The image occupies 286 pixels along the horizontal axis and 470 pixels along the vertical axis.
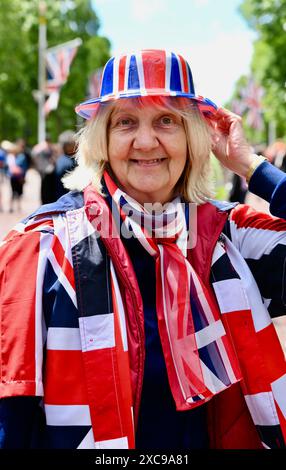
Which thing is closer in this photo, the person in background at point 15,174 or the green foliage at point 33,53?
the person in background at point 15,174

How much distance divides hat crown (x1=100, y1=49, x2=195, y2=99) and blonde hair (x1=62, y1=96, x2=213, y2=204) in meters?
0.04

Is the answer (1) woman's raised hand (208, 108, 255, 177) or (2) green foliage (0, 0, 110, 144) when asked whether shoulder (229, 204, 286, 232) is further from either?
(2) green foliage (0, 0, 110, 144)

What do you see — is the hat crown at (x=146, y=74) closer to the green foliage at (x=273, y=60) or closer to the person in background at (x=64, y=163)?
the person in background at (x=64, y=163)

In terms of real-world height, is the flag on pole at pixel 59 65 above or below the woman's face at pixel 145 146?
above

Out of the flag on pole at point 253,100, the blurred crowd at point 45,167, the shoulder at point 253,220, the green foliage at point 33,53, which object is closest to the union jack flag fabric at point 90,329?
the shoulder at point 253,220

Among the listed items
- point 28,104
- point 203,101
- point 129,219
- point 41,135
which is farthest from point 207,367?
point 28,104

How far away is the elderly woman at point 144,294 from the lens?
5.54 ft

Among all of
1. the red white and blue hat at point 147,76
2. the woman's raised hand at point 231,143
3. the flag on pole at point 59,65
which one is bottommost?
the woman's raised hand at point 231,143

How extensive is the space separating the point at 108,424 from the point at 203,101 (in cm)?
105

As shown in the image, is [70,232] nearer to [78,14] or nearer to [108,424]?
[108,424]

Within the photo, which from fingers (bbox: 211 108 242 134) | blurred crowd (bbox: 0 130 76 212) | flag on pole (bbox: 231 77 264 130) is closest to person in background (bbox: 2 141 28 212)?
blurred crowd (bbox: 0 130 76 212)

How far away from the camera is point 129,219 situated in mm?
1862

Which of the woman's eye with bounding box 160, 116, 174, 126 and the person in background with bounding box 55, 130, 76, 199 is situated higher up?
the woman's eye with bounding box 160, 116, 174, 126

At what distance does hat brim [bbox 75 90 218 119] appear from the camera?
189 centimetres
